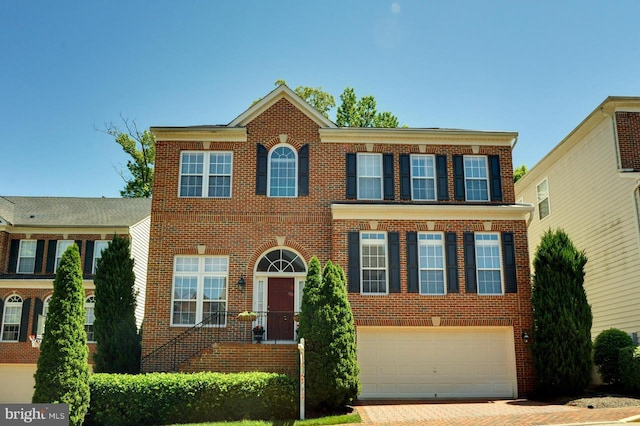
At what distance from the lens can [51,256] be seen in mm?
26734

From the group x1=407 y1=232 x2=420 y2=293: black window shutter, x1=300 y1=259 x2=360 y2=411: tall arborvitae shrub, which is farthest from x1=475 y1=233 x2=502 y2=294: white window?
x1=300 y1=259 x2=360 y2=411: tall arborvitae shrub

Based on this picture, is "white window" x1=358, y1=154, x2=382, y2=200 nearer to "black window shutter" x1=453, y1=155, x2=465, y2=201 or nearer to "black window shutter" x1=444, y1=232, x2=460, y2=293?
"black window shutter" x1=453, y1=155, x2=465, y2=201

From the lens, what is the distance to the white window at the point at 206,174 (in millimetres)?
18734

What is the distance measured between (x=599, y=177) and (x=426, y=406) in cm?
→ 998

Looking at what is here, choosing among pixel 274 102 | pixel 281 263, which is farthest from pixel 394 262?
pixel 274 102

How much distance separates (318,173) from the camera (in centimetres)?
1889

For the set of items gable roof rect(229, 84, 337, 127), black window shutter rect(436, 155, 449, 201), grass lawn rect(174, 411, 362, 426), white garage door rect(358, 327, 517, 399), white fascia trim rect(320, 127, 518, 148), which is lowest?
grass lawn rect(174, 411, 362, 426)

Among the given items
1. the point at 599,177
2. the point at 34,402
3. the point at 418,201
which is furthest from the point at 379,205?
the point at 34,402

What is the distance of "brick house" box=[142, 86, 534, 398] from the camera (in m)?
17.5

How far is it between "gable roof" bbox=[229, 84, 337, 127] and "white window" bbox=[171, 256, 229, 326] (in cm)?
471

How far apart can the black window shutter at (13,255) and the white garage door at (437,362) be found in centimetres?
1803

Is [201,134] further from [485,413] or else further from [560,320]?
[560,320]

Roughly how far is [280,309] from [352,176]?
4.91 m

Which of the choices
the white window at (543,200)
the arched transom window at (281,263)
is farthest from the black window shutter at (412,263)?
the white window at (543,200)
